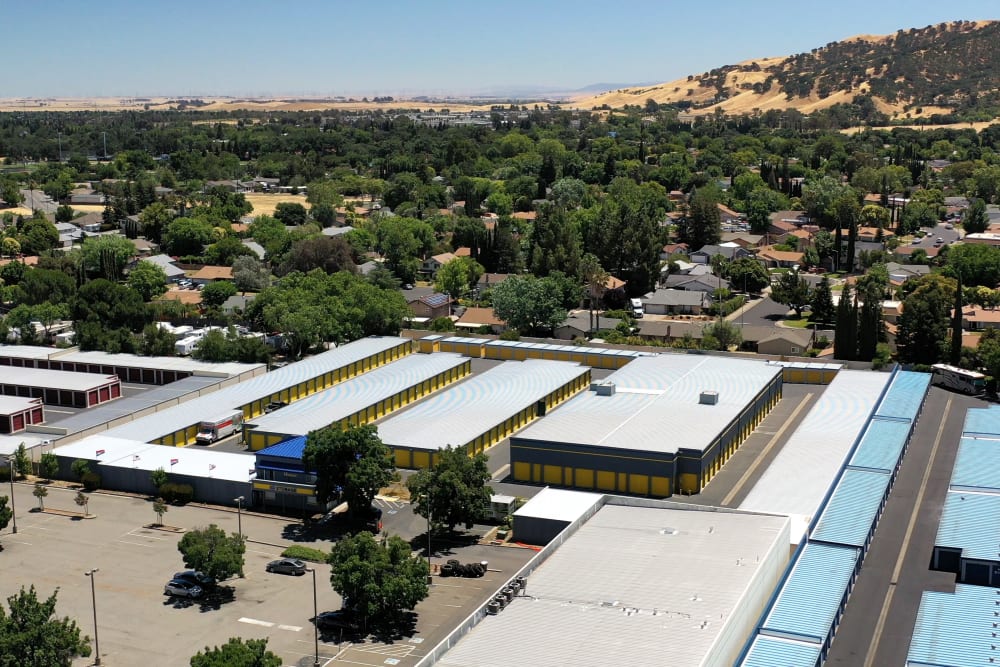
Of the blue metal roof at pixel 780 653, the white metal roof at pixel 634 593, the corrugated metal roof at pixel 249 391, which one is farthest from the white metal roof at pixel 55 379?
the blue metal roof at pixel 780 653

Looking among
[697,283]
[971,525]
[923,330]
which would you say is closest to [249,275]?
[697,283]

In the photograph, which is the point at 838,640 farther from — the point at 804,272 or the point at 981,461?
the point at 804,272

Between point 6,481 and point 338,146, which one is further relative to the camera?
point 338,146

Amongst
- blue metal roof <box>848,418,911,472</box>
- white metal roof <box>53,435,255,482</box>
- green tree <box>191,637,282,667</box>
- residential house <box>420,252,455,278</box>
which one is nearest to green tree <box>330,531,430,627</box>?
green tree <box>191,637,282,667</box>

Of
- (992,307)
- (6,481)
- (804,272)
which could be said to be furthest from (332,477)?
(804,272)

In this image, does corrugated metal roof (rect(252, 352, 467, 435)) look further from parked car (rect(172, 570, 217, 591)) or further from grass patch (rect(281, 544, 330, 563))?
parked car (rect(172, 570, 217, 591))

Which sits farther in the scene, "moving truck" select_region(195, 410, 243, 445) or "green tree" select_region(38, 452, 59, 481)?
"moving truck" select_region(195, 410, 243, 445)
